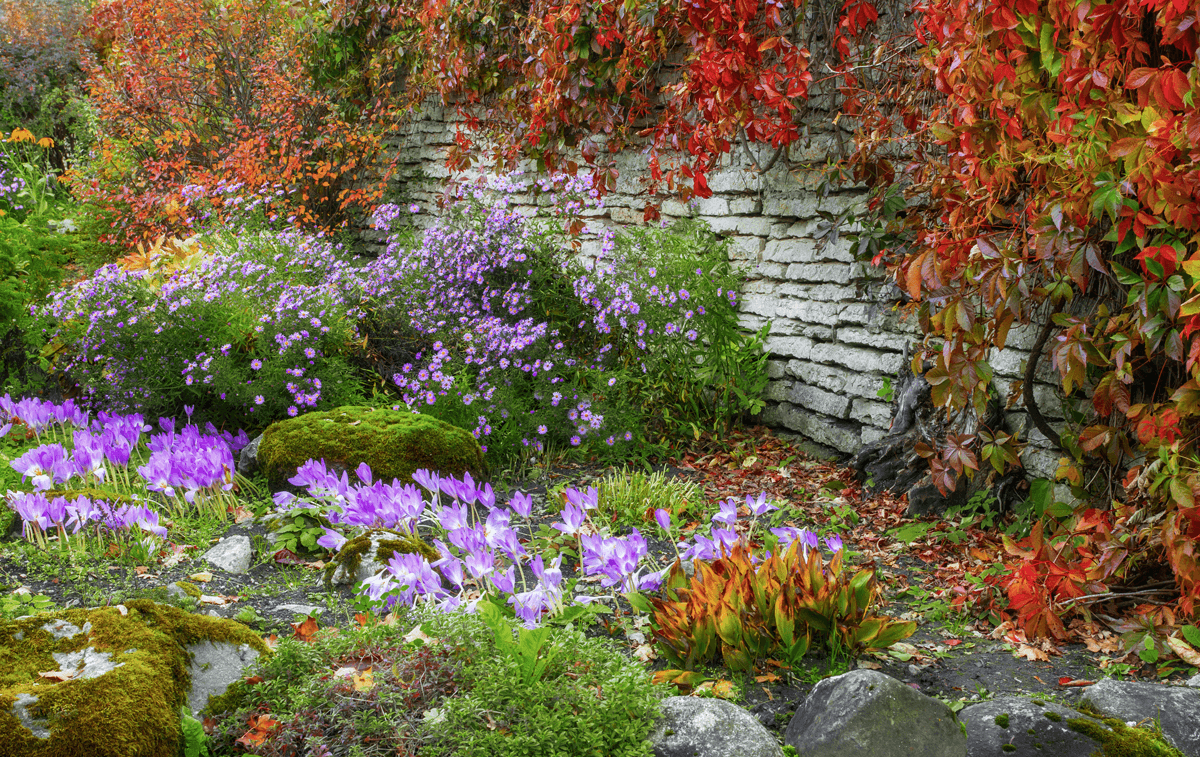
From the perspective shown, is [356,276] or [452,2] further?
[452,2]

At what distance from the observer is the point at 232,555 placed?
2.88 meters

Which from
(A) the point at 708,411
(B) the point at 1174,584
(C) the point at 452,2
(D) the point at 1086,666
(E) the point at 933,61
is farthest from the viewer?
(C) the point at 452,2

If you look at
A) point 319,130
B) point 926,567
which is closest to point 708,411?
point 926,567

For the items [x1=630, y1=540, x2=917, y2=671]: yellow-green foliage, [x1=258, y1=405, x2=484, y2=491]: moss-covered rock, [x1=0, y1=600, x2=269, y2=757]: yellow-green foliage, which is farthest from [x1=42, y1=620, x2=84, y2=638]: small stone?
[x1=258, y1=405, x2=484, y2=491]: moss-covered rock

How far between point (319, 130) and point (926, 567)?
21.3ft

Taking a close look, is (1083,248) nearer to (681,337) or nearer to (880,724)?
(880,724)

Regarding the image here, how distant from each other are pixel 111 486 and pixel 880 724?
10.3 feet

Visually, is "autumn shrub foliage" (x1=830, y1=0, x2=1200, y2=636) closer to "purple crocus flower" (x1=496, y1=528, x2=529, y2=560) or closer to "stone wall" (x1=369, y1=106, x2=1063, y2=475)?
"stone wall" (x1=369, y1=106, x2=1063, y2=475)

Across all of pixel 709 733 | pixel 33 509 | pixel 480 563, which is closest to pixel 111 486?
pixel 33 509

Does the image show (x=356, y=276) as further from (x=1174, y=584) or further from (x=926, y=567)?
(x=1174, y=584)

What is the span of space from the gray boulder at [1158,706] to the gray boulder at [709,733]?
2.66 feet

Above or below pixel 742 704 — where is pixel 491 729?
above

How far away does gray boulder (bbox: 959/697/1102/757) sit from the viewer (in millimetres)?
1718

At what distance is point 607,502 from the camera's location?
352 centimetres
